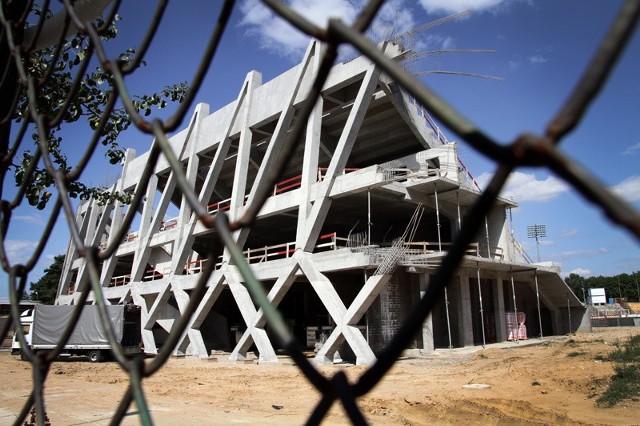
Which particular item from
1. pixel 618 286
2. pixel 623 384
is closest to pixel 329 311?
pixel 623 384

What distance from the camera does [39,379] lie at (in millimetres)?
1805

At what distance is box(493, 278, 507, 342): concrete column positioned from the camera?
95.0 feet

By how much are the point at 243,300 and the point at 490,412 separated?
1613cm

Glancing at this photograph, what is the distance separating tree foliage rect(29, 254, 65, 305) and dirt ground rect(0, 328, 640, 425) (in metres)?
55.2

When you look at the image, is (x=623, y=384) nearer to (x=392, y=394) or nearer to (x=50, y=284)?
(x=392, y=394)

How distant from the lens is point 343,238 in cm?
2384

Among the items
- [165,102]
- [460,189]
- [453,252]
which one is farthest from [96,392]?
[460,189]

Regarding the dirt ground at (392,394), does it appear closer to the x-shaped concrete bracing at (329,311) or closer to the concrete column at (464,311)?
the x-shaped concrete bracing at (329,311)

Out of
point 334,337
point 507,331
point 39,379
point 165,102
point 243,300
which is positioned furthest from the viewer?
point 507,331

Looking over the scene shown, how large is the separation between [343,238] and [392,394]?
36.8 feet

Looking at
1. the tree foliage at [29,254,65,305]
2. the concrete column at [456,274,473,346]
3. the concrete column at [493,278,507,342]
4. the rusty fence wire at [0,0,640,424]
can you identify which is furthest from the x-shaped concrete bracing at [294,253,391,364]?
the tree foliage at [29,254,65,305]

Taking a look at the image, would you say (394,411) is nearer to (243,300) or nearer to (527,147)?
(527,147)

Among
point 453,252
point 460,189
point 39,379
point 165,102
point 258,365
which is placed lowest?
point 258,365

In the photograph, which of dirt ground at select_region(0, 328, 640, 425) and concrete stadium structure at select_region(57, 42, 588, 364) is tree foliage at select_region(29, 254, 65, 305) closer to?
concrete stadium structure at select_region(57, 42, 588, 364)
